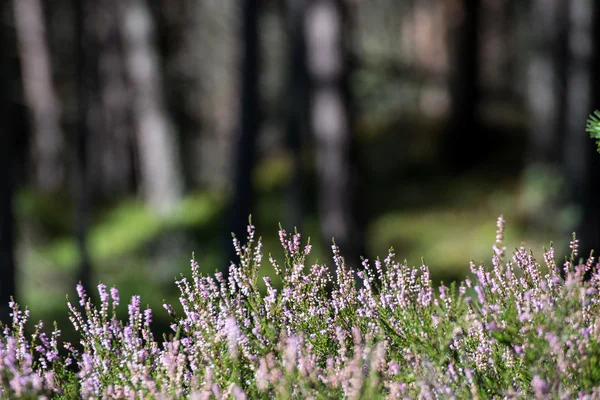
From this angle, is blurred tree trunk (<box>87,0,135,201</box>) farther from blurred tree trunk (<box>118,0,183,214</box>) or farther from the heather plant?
the heather plant

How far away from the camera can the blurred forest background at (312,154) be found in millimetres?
8148

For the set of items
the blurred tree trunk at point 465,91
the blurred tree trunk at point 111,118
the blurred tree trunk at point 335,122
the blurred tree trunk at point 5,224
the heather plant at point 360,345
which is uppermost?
the blurred tree trunk at point 111,118

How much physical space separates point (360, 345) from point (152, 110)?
466 inches

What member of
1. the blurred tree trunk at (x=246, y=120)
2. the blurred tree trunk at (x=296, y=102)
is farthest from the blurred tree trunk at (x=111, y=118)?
the blurred tree trunk at (x=246, y=120)

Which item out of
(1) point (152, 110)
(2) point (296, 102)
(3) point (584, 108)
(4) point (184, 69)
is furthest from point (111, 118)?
(3) point (584, 108)

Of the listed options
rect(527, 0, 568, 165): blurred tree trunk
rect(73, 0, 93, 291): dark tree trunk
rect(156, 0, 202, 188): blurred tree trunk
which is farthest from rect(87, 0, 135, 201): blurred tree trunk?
rect(527, 0, 568, 165): blurred tree trunk

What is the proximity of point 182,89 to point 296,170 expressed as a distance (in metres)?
14.2

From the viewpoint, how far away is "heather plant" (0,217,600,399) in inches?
94.5

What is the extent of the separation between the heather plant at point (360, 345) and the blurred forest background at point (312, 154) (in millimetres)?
3315

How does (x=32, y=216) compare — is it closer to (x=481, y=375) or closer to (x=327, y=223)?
(x=327, y=223)

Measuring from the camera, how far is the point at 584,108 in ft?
29.8

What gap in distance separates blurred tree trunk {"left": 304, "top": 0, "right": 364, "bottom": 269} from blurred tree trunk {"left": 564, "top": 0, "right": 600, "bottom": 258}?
3287 mm

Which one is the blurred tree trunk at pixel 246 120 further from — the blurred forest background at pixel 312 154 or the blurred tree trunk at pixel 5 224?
the blurred tree trunk at pixel 5 224

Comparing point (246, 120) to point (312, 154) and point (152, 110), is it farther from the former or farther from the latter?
point (312, 154)
